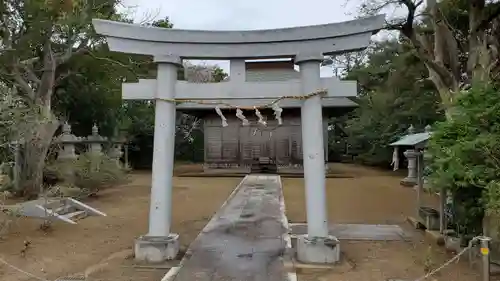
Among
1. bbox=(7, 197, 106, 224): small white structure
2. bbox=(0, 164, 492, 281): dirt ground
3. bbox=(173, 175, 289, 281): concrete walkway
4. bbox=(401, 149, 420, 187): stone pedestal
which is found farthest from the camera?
bbox=(401, 149, 420, 187): stone pedestal

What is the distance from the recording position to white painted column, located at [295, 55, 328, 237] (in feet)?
23.1

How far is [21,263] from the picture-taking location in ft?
Answer: 23.2

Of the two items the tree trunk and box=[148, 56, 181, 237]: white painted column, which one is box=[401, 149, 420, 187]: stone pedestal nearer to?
the tree trunk

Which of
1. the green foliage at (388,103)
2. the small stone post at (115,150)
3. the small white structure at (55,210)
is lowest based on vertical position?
the small white structure at (55,210)

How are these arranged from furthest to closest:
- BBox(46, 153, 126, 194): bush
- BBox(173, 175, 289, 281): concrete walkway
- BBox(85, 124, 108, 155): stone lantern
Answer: BBox(85, 124, 108, 155): stone lantern → BBox(46, 153, 126, 194): bush → BBox(173, 175, 289, 281): concrete walkway

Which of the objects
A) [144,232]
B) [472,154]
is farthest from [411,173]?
[472,154]

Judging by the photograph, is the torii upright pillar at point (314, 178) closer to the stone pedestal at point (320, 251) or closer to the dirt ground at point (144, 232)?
the stone pedestal at point (320, 251)

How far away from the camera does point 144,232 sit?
9570 mm

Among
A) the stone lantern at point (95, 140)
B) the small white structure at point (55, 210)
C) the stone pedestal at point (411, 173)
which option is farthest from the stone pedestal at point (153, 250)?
the stone lantern at point (95, 140)

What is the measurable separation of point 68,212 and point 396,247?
8091 millimetres

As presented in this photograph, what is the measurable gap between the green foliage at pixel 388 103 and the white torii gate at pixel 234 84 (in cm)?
1125

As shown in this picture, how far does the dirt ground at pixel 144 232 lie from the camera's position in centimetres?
650

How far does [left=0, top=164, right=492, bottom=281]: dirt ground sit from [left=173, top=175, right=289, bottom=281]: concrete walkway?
1.25ft

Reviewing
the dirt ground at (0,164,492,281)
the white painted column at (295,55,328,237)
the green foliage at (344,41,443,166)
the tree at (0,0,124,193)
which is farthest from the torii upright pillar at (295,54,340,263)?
the green foliage at (344,41,443,166)
